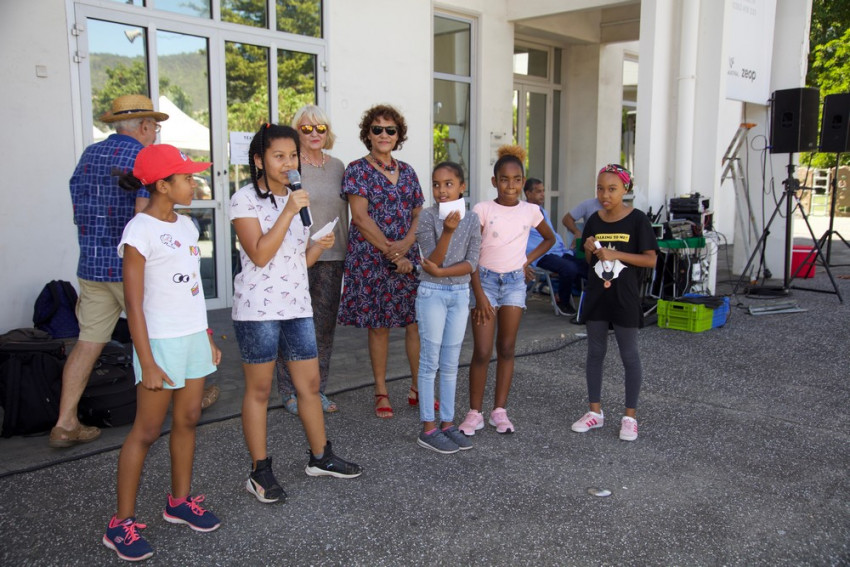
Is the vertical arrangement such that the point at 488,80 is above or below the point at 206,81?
above

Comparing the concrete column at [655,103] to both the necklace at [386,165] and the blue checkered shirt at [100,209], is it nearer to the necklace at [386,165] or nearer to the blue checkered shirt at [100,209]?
the necklace at [386,165]

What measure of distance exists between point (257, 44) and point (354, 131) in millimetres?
1422

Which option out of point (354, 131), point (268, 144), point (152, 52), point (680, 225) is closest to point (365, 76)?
point (354, 131)

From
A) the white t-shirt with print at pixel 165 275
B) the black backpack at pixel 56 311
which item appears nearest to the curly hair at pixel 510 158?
the white t-shirt with print at pixel 165 275

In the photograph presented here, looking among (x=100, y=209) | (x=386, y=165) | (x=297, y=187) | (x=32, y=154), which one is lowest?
(x=100, y=209)

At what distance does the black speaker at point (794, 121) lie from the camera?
898 centimetres

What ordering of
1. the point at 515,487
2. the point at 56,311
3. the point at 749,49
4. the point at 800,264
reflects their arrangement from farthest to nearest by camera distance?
the point at 800,264 < the point at 749,49 < the point at 56,311 < the point at 515,487

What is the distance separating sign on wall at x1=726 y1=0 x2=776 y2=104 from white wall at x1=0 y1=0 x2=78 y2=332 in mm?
7218

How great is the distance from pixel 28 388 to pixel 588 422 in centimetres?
325

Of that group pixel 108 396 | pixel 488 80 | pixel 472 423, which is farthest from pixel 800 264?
pixel 108 396

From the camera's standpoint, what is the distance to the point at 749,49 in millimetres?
9195

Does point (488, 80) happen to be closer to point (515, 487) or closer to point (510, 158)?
point (510, 158)

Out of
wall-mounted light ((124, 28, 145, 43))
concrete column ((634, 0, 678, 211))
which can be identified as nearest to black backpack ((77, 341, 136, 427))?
wall-mounted light ((124, 28, 145, 43))

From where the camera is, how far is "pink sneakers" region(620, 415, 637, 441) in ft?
13.6
